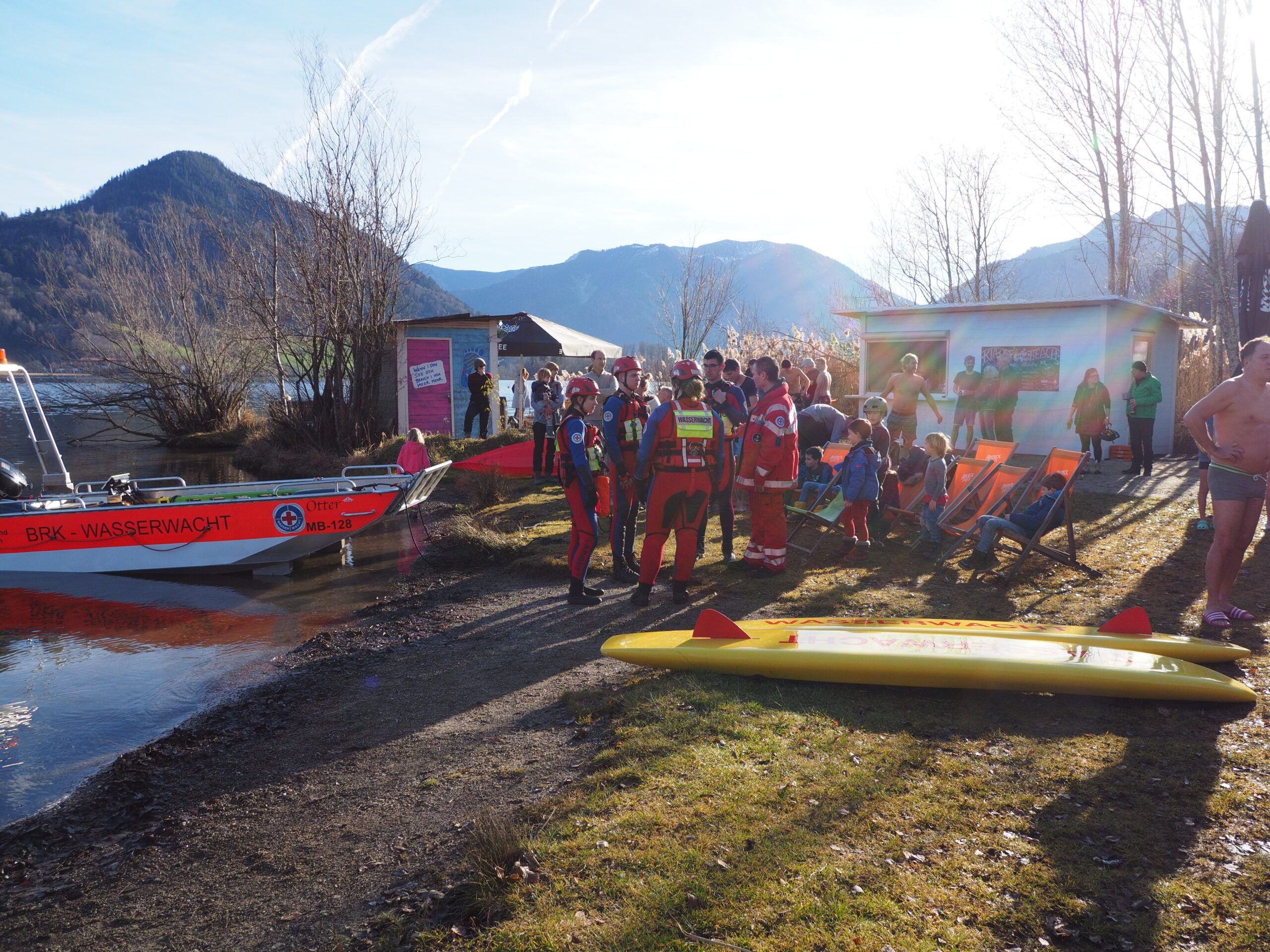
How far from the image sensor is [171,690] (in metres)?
6.38

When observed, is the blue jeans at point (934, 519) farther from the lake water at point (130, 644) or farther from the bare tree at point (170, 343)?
the bare tree at point (170, 343)

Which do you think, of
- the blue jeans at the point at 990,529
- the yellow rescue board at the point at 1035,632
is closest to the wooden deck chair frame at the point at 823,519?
the blue jeans at the point at 990,529

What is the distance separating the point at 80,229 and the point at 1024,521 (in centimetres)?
A: 8937

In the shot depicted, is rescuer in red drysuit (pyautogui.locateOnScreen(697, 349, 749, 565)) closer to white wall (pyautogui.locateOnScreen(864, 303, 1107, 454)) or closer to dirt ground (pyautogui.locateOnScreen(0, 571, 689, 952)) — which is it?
dirt ground (pyautogui.locateOnScreen(0, 571, 689, 952))

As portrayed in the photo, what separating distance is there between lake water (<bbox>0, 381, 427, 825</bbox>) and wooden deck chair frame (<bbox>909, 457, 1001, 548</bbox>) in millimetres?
5948

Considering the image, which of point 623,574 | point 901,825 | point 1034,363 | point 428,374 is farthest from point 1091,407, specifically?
point 428,374

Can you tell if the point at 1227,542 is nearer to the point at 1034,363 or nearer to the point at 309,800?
the point at 309,800

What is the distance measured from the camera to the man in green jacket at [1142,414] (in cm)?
1245

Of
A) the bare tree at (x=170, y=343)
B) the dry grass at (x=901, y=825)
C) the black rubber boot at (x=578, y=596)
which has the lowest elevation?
the dry grass at (x=901, y=825)

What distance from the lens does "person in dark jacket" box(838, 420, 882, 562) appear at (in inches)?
318

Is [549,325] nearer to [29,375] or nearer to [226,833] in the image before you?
[29,375]

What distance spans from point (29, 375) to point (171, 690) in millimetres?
6046

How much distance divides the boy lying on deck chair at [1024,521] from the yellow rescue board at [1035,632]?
1.69 meters

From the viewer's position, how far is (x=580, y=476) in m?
6.92
